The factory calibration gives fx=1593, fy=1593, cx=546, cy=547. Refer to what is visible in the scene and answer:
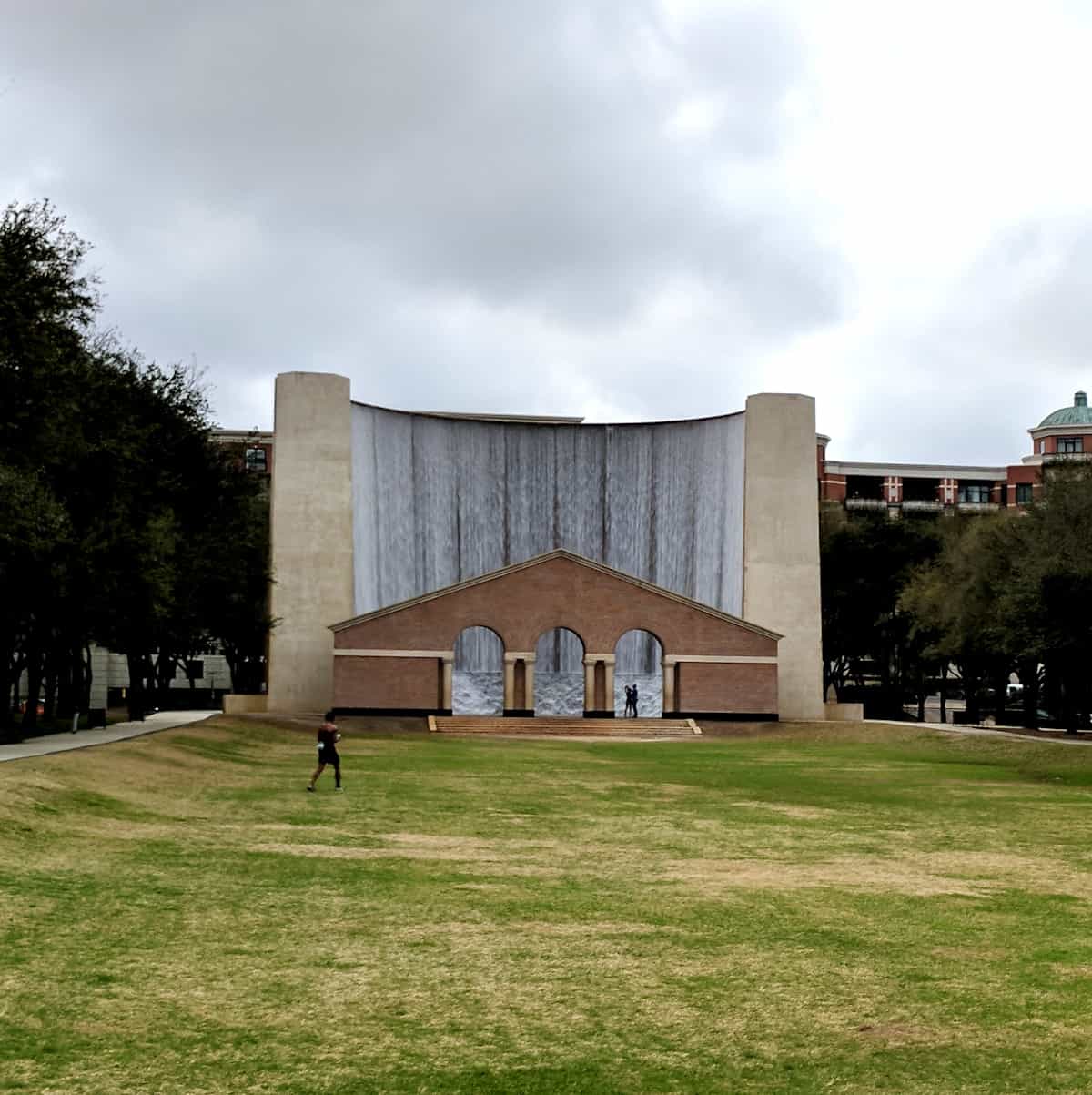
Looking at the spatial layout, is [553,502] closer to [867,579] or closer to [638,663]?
[638,663]

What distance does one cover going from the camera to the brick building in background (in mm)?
125875

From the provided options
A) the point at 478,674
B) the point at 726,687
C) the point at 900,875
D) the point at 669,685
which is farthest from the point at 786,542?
the point at 900,875

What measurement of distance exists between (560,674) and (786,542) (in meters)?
13.4

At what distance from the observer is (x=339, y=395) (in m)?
79.9

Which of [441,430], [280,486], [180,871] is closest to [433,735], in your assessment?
[280,486]

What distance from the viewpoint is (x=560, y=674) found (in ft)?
268

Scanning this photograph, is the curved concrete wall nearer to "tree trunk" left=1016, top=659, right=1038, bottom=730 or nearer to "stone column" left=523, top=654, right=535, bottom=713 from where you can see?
"tree trunk" left=1016, top=659, right=1038, bottom=730

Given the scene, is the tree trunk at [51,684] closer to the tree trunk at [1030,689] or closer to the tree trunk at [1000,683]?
the tree trunk at [1030,689]

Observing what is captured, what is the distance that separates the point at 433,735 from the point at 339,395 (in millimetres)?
23897

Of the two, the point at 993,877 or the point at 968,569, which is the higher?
the point at 968,569

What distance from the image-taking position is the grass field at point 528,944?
984 centimetres

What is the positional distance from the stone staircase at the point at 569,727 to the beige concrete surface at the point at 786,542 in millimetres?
12902

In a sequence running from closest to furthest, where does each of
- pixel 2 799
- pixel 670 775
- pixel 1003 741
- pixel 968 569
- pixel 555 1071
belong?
pixel 555 1071, pixel 2 799, pixel 670 775, pixel 1003 741, pixel 968 569

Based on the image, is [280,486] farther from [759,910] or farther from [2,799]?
[759,910]
